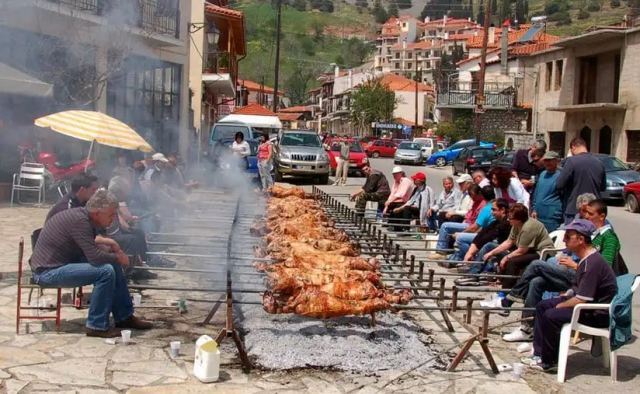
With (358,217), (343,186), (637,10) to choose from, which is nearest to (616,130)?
(637,10)

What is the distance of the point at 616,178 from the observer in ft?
68.6

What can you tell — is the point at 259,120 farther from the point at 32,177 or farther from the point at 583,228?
the point at 583,228

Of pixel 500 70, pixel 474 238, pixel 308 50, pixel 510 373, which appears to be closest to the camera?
pixel 510 373

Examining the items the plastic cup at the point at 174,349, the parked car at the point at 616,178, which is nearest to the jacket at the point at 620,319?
the plastic cup at the point at 174,349

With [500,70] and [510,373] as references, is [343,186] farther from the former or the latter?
[500,70]

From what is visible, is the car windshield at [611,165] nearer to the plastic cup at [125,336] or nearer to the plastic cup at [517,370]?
the plastic cup at [517,370]

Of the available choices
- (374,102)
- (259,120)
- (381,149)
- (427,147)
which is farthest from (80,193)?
(374,102)

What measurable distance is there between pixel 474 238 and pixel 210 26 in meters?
23.3

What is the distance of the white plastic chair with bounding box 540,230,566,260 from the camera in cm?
725

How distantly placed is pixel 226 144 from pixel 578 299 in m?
18.3

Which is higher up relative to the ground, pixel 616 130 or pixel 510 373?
pixel 616 130

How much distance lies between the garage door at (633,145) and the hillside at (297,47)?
274ft

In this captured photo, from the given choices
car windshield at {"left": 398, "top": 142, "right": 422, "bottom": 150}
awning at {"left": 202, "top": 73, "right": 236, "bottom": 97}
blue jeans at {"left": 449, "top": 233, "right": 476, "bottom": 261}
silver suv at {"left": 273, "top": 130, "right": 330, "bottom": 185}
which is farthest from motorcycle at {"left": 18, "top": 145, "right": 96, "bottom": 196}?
car windshield at {"left": 398, "top": 142, "right": 422, "bottom": 150}

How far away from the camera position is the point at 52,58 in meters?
14.4
